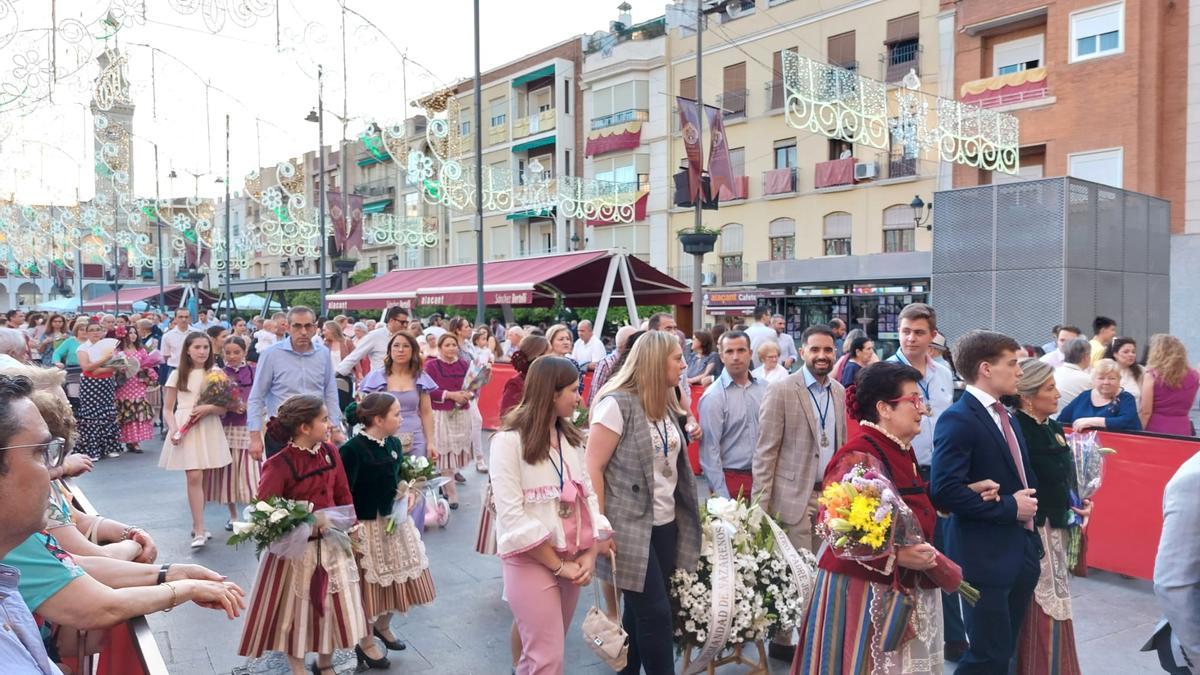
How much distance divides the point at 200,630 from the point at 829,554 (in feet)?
12.5

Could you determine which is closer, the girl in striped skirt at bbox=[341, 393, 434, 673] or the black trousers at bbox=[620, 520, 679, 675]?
the black trousers at bbox=[620, 520, 679, 675]

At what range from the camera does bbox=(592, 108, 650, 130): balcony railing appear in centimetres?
3247

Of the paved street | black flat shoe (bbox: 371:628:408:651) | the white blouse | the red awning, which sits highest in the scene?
the red awning

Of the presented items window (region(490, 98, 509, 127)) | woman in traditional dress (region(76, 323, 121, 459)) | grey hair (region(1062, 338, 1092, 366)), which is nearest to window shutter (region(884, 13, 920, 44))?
window (region(490, 98, 509, 127))

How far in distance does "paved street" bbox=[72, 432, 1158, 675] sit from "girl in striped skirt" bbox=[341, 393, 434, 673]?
0.96ft

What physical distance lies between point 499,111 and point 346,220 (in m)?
20.4

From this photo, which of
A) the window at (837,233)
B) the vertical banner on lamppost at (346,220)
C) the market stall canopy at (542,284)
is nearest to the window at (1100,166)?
the window at (837,233)

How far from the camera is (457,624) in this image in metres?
5.07

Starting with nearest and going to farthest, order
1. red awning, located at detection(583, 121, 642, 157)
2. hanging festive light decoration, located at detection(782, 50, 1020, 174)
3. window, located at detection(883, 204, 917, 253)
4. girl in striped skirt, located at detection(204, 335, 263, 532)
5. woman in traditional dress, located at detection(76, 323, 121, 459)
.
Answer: girl in striped skirt, located at detection(204, 335, 263, 532) → woman in traditional dress, located at detection(76, 323, 121, 459) → hanging festive light decoration, located at detection(782, 50, 1020, 174) → window, located at detection(883, 204, 917, 253) → red awning, located at detection(583, 121, 642, 157)

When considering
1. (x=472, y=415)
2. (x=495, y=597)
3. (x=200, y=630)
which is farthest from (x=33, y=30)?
(x=495, y=597)

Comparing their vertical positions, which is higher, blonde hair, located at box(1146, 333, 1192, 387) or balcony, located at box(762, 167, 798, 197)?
balcony, located at box(762, 167, 798, 197)

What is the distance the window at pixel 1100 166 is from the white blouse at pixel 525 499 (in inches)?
843

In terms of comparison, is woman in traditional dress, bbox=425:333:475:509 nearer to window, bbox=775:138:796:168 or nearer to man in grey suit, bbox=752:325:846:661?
man in grey suit, bbox=752:325:846:661

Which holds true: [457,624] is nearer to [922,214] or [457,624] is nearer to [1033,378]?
[1033,378]
